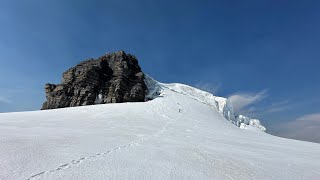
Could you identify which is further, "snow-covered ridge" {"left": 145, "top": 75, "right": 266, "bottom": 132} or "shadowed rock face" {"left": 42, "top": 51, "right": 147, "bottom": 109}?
"snow-covered ridge" {"left": 145, "top": 75, "right": 266, "bottom": 132}

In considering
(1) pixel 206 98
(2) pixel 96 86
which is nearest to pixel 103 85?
(2) pixel 96 86

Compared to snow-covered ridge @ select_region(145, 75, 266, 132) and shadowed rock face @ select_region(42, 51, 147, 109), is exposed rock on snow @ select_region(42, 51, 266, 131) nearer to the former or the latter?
shadowed rock face @ select_region(42, 51, 147, 109)

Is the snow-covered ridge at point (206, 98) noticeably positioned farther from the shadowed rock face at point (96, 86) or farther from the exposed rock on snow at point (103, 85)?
the shadowed rock face at point (96, 86)

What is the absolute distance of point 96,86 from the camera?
44688mm

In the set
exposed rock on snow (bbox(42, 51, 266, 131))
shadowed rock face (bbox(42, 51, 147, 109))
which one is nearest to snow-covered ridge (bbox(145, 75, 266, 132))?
exposed rock on snow (bbox(42, 51, 266, 131))

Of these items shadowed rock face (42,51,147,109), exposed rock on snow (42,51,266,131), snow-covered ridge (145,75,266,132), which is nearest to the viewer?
shadowed rock face (42,51,147,109)

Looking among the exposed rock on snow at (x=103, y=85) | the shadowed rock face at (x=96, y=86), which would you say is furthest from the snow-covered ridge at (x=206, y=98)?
the shadowed rock face at (x=96, y=86)

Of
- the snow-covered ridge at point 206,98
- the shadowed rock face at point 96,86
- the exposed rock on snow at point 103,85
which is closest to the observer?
the shadowed rock face at point 96,86

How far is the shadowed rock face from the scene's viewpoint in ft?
141

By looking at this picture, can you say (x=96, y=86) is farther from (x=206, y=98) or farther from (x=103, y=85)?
(x=206, y=98)

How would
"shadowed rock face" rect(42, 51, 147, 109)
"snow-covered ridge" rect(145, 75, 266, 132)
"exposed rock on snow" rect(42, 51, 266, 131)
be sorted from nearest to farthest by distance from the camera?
"shadowed rock face" rect(42, 51, 147, 109), "exposed rock on snow" rect(42, 51, 266, 131), "snow-covered ridge" rect(145, 75, 266, 132)

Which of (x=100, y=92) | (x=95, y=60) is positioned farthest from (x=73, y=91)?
(x=95, y=60)

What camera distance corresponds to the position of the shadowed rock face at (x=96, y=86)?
43031mm

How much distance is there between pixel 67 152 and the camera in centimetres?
693
